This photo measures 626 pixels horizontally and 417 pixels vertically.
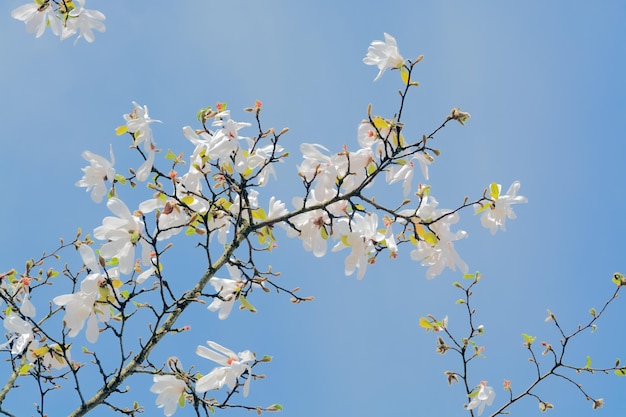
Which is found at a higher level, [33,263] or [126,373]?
[33,263]

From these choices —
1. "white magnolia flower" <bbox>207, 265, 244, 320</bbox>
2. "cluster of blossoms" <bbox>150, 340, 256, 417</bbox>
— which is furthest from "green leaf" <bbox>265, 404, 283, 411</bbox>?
→ "white magnolia flower" <bbox>207, 265, 244, 320</bbox>

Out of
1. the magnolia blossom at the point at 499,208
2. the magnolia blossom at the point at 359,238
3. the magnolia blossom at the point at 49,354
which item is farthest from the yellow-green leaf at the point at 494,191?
the magnolia blossom at the point at 49,354

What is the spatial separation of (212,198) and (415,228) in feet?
3.38

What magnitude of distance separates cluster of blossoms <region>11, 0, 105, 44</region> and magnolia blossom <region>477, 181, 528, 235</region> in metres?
2.69

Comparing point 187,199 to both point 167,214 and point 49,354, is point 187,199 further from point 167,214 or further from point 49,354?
point 49,354

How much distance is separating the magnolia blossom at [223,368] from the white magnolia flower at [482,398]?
1939mm

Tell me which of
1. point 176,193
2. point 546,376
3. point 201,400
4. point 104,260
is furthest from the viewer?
point 546,376

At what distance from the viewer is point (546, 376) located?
3992 millimetres

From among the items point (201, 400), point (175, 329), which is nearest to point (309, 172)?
point (175, 329)

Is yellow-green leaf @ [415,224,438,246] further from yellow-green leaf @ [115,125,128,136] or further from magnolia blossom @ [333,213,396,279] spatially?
yellow-green leaf @ [115,125,128,136]

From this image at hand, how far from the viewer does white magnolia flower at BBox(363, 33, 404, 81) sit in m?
2.66

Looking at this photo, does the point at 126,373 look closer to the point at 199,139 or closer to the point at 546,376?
the point at 199,139

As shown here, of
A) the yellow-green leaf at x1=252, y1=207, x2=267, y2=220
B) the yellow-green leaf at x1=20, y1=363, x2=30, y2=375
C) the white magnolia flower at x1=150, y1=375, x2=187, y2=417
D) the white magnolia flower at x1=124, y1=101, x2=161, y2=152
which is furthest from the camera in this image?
the yellow-green leaf at x1=20, y1=363, x2=30, y2=375

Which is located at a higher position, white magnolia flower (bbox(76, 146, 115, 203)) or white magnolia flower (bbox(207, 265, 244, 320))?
white magnolia flower (bbox(76, 146, 115, 203))
